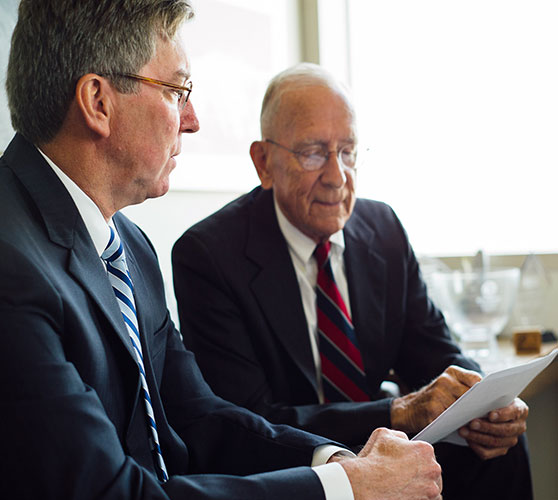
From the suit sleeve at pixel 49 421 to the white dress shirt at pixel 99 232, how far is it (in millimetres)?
86

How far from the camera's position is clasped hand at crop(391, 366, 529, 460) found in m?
1.44

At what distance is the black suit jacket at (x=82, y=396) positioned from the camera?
80 cm

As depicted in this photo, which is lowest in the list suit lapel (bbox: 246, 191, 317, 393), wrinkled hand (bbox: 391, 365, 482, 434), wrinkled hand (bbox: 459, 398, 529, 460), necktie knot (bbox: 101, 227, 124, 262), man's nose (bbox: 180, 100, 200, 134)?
wrinkled hand (bbox: 459, 398, 529, 460)

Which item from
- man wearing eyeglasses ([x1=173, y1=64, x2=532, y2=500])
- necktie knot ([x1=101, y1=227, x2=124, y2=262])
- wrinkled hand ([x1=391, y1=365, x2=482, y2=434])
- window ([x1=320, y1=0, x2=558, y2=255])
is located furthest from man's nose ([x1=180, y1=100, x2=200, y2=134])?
window ([x1=320, y1=0, x2=558, y2=255])

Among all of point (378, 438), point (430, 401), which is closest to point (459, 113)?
point (430, 401)

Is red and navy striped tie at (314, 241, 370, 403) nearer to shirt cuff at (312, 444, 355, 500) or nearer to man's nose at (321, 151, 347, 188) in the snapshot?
man's nose at (321, 151, 347, 188)

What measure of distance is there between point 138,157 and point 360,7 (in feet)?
7.92

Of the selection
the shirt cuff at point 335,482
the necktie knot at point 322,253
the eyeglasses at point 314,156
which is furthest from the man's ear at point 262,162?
the shirt cuff at point 335,482

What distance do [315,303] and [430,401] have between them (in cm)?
44

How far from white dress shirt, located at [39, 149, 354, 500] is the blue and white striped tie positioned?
3 cm

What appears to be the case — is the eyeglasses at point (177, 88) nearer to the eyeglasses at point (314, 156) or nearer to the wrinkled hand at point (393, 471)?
the eyeglasses at point (314, 156)

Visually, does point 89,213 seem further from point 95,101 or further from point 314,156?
point 314,156

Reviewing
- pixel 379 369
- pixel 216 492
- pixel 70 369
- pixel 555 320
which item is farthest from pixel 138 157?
pixel 555 320

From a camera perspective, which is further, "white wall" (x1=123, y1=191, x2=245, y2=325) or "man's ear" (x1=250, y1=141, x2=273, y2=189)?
"white wall" (x1=123, y1=191, x2=245, y2=325)
